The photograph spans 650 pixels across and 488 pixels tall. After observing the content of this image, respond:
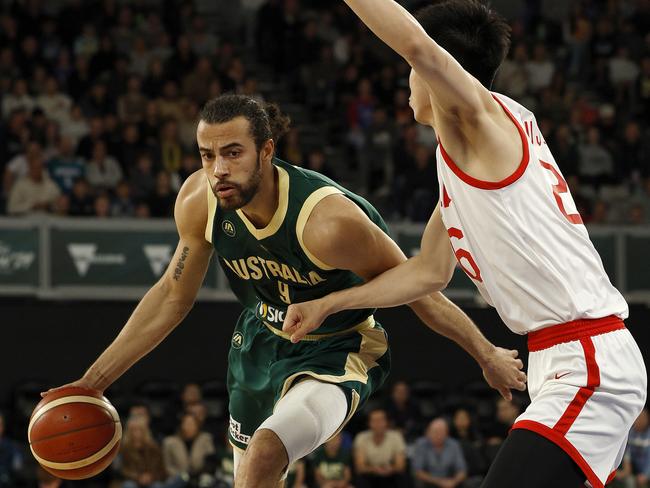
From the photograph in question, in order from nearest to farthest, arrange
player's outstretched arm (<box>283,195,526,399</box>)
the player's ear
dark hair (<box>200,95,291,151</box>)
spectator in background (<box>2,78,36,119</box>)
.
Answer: player's outstretched arm (<box>283,195,526,399</box>) → dark hair (<box>200,95,291,151</box>) → the player's ear → spectator in background (<box>2,78,36,119</box>)

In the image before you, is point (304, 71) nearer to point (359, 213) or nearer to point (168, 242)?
point (168, 242)

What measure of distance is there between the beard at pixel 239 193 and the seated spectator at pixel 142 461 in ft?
24.6

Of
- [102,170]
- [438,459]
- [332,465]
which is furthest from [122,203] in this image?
[438,459]

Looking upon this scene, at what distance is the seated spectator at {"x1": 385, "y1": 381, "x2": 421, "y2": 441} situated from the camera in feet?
43.5

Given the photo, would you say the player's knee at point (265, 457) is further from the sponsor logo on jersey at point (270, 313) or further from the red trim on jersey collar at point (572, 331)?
the red trim on jersey collar at point (572, 331)

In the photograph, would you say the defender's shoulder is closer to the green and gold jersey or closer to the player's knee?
the green and gold jersey

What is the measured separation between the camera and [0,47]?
15.4 metres

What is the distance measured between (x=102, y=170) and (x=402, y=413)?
463 cm

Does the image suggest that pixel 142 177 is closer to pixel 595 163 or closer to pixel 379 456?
pixel 379 456

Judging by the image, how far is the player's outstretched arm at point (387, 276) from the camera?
4414 mm

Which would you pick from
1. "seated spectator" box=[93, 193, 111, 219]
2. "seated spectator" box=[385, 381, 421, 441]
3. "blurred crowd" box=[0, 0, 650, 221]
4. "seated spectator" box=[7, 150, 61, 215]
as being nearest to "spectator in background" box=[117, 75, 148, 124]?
"blurred crowd" box=[0, 0, 650, 221]

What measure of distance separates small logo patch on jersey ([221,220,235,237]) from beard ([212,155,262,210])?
0.28 meters

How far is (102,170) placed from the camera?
45.4 ft

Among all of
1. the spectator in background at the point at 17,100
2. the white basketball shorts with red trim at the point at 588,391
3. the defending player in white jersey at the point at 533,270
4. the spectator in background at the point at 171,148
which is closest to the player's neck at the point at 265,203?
the defending player in white jersey at the point at 533,270
